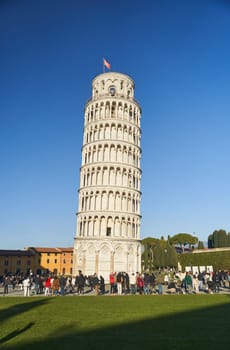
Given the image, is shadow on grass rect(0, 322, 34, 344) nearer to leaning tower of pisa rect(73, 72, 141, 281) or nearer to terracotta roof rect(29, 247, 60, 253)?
leaning tower of pisa rect(73, 72, 141, 281)

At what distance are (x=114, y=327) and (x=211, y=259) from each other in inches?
2022

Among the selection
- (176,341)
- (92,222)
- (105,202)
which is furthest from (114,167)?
(176,341)

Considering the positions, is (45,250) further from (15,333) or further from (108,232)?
(15,333)

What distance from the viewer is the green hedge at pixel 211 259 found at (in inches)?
2188

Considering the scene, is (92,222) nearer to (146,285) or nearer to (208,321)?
(146,285)

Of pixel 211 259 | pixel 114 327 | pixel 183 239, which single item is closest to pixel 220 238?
pixel 211 259

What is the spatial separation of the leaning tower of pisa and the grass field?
31.6 m

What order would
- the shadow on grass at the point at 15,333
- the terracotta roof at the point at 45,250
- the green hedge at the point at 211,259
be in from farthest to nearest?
the terracotta roof at the point at 45,250 < the green hedge at the point at 211,259 < the shadow on grass at the point at 15,333

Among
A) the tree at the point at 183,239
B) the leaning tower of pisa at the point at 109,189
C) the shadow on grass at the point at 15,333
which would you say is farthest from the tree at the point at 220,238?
the shadow on grass at the point at 15,333

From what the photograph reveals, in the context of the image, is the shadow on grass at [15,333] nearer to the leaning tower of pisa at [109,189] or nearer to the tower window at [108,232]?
the leaning tower of pisa at [109,189]

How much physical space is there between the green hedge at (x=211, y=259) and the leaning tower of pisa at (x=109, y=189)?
50.5ft

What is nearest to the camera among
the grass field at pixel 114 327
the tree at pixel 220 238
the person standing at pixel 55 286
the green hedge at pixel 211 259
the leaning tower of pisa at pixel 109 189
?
the grass field at pixel 114 327

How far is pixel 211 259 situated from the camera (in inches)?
2338

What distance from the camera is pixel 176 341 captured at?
10070mm
